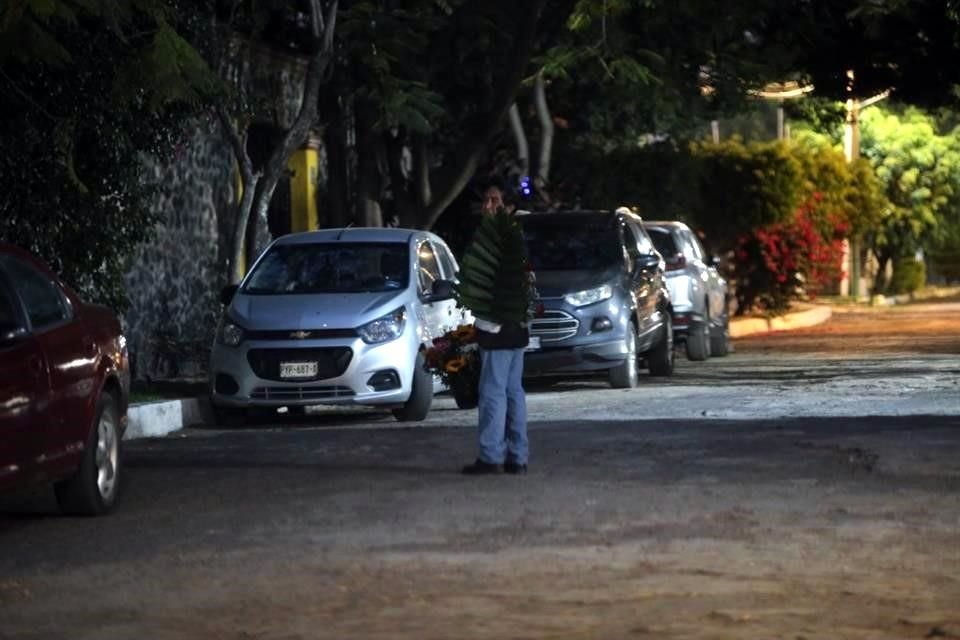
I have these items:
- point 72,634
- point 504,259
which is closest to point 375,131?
point 504,259

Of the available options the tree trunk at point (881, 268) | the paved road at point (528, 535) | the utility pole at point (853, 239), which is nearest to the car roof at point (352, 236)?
the paved road at point (528, 535)

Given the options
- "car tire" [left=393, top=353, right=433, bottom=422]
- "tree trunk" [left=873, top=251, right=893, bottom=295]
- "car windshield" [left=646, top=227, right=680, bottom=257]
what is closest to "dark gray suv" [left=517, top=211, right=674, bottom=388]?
"car tire" [left=393, top=353, right=433, bottom=422]

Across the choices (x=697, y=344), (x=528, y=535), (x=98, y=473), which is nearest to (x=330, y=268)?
(x=98, y=473)

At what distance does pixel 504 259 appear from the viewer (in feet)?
48.6

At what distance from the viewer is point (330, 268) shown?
20.5 metres

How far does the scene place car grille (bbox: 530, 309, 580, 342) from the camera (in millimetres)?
23000

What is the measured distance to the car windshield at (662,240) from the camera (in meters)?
29.7

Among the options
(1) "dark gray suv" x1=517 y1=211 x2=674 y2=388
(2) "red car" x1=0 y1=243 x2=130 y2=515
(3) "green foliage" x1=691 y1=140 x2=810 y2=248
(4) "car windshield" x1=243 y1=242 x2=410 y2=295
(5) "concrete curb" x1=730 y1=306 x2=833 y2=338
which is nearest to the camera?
(2) "red car" x1=0 y1=243 x2=130 y2=515

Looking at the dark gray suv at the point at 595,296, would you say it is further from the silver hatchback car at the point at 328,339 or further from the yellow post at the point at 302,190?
the yellow post at the point at 302,190

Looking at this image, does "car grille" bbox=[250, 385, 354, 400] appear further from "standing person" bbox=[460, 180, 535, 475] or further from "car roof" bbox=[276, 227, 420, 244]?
"standing person" bbox=[460, 180, 535, 475]

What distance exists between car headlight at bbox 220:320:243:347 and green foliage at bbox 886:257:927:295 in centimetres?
4292

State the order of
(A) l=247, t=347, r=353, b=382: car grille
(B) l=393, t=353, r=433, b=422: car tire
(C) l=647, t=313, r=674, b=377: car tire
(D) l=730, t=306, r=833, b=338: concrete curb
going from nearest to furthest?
(A) l=247, t=347, r=353, b=382: car grille < (B) l=393, t=353, r=433, b=422: car tire < (C) l=647, t=313, r=674, b=377: car tire < (D) l=730, t=306, r=833, b=338: concrete curb

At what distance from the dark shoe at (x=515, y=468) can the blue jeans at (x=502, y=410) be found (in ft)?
0.08

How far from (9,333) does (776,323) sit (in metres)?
29.2
